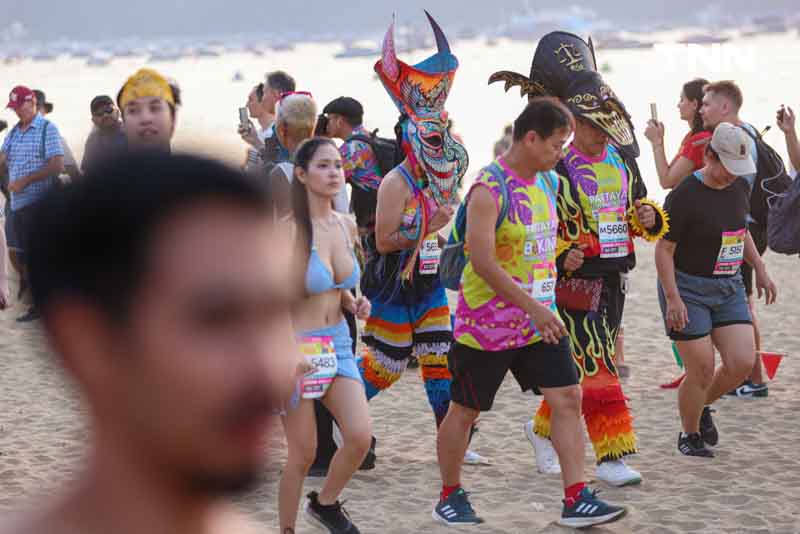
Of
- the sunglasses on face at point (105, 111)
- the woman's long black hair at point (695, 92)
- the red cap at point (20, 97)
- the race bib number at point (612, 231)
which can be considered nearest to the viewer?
the race bib number at point (612, 231)

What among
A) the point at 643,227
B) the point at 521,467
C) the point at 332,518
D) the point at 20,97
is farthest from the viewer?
the point at 20,97

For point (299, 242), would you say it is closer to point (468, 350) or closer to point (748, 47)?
point (468, 350)

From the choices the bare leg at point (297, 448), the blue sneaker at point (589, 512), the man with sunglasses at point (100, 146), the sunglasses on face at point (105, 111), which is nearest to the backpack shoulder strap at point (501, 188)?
the bare leg at point (297, 448)

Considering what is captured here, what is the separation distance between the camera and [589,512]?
5.14 metres

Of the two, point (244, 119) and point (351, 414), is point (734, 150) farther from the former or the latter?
point (244, 119)

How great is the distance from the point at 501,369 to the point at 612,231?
3.19ft

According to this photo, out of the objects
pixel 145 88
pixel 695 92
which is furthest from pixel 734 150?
pixel 145 88

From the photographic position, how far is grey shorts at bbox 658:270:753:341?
606 cm

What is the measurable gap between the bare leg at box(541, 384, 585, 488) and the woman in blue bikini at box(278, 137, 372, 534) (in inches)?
32.4

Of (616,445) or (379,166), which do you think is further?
(379,166)

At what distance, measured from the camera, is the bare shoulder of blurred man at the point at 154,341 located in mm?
1155

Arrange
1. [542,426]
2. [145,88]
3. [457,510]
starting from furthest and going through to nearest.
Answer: [542,426] → [457,510] → [145,88]

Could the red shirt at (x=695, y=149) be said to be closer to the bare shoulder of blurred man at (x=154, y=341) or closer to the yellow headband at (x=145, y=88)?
the yellow headband at (x=145, y=88)

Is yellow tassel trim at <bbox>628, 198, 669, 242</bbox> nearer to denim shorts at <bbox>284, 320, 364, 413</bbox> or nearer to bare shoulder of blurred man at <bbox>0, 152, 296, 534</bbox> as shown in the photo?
denim shorts at <bbox>284, 320, 364, 413</bbox>
